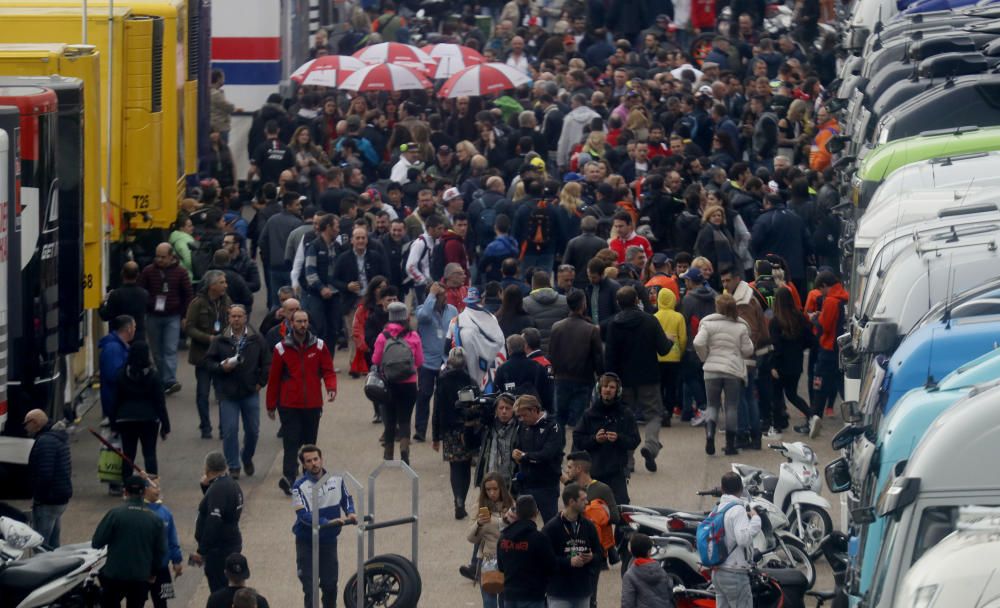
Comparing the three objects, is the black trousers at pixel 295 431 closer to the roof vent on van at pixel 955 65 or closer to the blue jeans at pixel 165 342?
the blue jeans at pixel 165 342

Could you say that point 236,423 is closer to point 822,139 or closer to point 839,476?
point 839,476

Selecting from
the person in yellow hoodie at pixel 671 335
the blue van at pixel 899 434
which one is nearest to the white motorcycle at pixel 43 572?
the blue van at pixel 899 434

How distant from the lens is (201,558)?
1315 centimetres

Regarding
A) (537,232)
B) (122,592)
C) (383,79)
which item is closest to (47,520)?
(122,592)

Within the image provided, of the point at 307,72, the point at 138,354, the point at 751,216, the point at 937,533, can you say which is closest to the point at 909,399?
the point at 937,533

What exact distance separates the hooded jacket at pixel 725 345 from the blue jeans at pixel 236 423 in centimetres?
369

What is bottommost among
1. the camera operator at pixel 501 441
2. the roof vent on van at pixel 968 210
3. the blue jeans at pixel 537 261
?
the camera operator at pixel 501 441

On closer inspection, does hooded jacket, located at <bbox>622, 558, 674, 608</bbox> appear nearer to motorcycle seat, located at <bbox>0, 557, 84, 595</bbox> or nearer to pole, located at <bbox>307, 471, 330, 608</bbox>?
pole, located at <bbox>307, 471, 330, 608</bbox>

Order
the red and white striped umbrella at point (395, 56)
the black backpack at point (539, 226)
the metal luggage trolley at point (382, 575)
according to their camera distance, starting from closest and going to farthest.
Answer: the metal luggage trolley at point (382, 575), the black backpack at point (539, 226), the red and white striped umbrella at point (395, 56)

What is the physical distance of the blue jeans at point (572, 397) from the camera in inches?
659

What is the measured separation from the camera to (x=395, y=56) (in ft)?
94.9

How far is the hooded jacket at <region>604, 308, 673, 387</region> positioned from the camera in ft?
54.3

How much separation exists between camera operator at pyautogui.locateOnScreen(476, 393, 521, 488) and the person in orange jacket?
948 centimetres

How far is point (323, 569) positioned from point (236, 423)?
335 cm
